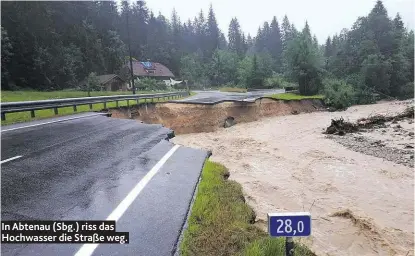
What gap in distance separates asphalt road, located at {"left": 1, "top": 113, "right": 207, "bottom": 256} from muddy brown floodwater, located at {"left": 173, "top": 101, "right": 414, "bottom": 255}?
2182 mm

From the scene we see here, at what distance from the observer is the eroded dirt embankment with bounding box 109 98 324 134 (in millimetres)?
21797

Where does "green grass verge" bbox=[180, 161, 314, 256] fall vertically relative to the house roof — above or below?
below

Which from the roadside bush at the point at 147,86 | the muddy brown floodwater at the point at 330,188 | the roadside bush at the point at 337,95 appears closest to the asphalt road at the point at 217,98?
the muddy brown floodwater at the point at 330,188

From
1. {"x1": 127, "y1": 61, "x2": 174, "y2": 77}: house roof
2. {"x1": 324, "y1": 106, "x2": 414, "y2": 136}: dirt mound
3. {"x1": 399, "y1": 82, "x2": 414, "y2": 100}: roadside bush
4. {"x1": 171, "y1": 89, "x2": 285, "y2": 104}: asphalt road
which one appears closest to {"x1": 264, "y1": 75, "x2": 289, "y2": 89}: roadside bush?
{"x1": 399, "y1": 82, "x2": 414, "y2": 100}: roadside bush

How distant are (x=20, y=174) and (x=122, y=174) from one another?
1828 millimetres

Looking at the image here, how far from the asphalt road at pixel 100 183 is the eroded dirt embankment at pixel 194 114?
10.2m

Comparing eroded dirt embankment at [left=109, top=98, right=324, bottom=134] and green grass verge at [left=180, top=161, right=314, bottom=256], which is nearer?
green grass verge at [left=180, top=161, right=314, bottom=256]

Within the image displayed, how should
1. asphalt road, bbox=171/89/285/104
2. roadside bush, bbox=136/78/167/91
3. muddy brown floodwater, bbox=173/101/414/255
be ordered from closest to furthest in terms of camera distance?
muddy brown floodwater, bbox=173/101/414/255
asphalt road, bbox=171/89/285/104
roadside bush, bbox=136/78/167/91

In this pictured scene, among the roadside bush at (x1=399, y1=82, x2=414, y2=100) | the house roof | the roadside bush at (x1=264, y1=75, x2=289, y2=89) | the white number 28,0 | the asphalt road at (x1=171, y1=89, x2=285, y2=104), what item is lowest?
the roadside bush at (x1=399, y1=82, x2=414, y2=100)

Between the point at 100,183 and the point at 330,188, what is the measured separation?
26.1 ft

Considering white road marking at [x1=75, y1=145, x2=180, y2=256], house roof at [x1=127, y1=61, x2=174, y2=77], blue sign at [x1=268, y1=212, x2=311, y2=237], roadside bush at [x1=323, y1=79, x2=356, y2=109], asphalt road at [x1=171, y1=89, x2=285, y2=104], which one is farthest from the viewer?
house roof at [x1=127, y1=61, x2=174, y2=77]

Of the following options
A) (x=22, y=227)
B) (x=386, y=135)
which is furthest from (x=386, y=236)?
(x=386, y=135)

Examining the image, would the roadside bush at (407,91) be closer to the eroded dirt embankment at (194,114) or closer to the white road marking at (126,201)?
the eroded dirt embankment at (194,114)

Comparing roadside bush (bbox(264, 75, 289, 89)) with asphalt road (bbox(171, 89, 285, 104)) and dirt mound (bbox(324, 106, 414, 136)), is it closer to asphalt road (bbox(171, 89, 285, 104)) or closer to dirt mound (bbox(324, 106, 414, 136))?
asphalt road (bbox(171, 89, 285, 104))
